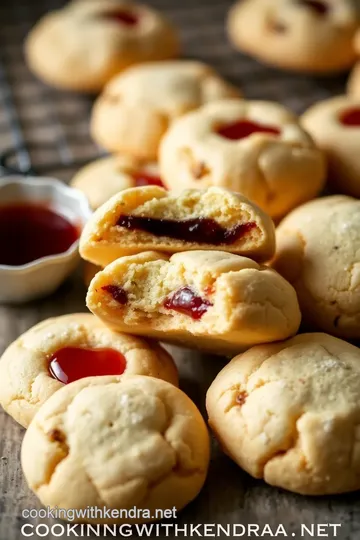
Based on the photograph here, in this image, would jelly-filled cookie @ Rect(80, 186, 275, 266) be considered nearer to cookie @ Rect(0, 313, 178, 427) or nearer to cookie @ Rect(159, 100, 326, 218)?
cookie @ Rect(0, 313, 178, 427)

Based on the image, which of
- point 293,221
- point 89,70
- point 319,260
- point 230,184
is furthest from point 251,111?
point 89,70

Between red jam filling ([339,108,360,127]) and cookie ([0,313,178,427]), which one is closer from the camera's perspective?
cookie ([0,313,178,427])

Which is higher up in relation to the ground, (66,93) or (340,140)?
(340,140)

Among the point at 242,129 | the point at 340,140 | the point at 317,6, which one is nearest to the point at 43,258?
the point at 242,129

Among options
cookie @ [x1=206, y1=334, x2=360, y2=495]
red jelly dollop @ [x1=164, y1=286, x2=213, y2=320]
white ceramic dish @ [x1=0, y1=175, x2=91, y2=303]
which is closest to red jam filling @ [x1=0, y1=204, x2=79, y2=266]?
white ceramic dish @ [x1=0, y1=175, x2=91, y2=303]

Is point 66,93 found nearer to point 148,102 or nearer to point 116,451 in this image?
point 148,102

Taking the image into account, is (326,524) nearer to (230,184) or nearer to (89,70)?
A: (230,184)
